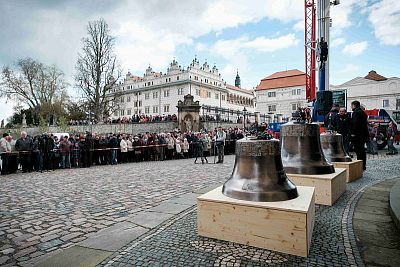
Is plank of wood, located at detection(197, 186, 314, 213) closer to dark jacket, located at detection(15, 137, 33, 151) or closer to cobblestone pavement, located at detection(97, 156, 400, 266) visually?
cobblestone pavement, located at detection(97, 156, 400, 266)

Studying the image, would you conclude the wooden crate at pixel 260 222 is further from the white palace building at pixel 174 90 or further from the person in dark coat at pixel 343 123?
the white palace building at pixel 174 90

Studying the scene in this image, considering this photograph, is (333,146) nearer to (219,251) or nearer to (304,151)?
(304,151)

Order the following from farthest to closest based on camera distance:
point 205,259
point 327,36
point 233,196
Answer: point 327,36, point 233,196, point 205,259

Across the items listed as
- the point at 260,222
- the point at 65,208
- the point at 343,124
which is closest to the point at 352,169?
the point at 343,124

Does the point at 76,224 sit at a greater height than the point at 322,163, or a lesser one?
lesser

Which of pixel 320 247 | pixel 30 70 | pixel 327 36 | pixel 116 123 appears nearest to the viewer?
pixel 320 247

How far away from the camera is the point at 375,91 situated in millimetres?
54000

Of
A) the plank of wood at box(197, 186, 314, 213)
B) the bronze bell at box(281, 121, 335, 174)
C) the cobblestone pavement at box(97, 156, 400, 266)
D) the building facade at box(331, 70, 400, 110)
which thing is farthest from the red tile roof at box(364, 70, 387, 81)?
the plank of wood at box(197, 186, 314, 213)

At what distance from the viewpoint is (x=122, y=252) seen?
3314 millimetres

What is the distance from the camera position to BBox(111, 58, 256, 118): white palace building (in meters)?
67.9

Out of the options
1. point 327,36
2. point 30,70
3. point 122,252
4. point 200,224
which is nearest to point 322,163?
point 200,224

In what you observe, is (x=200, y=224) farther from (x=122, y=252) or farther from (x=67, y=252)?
(x=67, y=252)

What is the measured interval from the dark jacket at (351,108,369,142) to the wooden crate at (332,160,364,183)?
1.01 m

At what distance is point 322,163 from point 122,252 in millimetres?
3862
